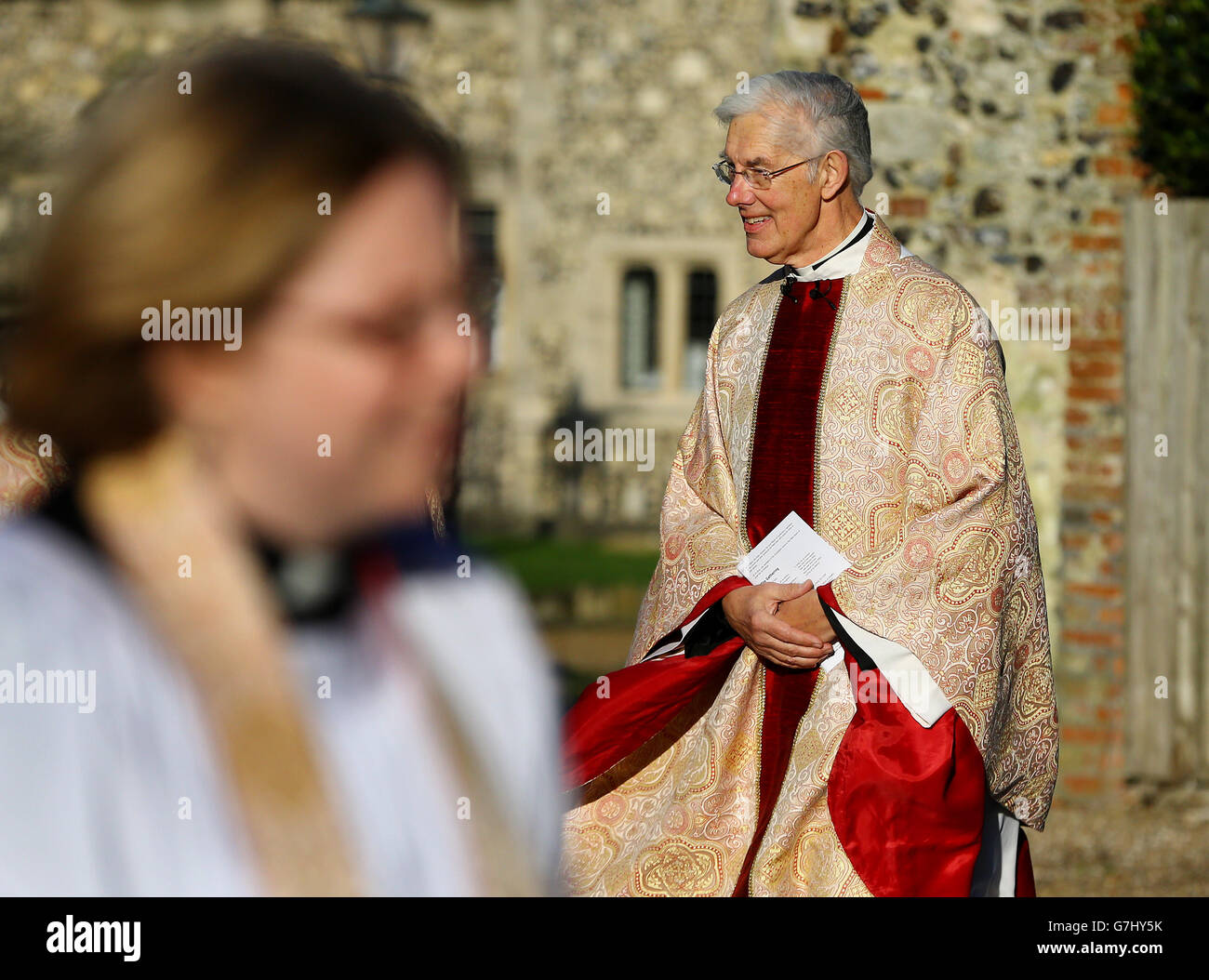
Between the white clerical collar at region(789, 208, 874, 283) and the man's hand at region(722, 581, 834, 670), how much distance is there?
2.11 feet

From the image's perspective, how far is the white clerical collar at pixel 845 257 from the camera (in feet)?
8.51

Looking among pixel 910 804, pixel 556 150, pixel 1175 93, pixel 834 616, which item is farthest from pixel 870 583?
pixel 556 150

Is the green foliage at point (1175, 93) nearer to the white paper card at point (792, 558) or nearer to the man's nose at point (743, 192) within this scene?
the man's nose at point (743, 192)

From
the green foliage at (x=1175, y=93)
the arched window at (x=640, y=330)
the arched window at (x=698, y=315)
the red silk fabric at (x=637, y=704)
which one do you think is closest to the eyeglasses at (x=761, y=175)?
the red silk fabric at (x=637, y=704)

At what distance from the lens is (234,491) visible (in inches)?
27.8

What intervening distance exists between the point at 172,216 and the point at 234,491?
15cm

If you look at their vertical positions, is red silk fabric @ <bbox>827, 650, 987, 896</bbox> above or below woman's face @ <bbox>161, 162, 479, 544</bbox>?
below

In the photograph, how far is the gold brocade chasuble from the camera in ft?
7.72

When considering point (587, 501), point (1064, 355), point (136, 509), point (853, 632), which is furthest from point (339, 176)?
point (587, 501)

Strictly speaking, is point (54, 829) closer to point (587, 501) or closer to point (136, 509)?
point (136, 509)

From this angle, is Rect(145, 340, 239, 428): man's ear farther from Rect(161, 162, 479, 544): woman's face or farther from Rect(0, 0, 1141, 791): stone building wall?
Rect(0, 0, 1141, 791): stone building wall

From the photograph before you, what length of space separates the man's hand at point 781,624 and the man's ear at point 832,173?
741 millimetres

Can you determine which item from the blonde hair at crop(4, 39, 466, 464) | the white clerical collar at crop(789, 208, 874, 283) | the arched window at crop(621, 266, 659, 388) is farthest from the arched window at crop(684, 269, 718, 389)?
the blonde hair at crop(4, 39, 466, 464)

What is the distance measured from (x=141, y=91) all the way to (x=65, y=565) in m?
0.27
